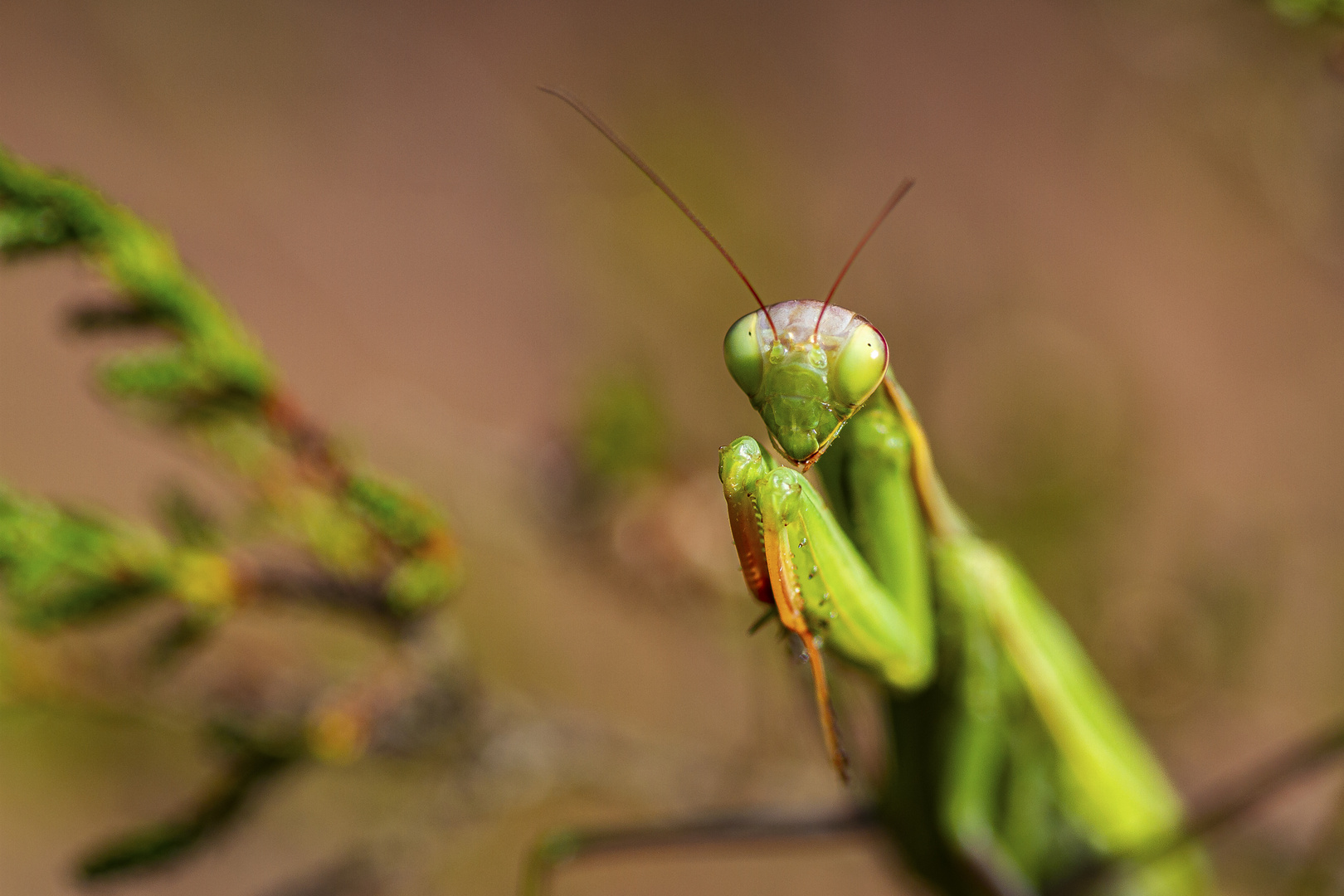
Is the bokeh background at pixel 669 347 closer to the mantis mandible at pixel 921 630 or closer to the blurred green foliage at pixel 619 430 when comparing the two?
the blurred green foliage at pixel 619 430

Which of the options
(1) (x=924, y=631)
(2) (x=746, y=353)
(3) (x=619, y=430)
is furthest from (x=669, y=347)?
(2) (x=746, y=353)

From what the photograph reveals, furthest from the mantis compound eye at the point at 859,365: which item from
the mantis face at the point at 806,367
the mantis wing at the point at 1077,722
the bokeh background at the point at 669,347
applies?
the bokeh background at the point at 669,347

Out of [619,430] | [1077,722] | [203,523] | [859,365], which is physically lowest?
[1077,722]

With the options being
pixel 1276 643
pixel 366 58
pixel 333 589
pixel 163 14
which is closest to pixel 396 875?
pixel 333 589

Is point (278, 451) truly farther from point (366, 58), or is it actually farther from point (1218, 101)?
point (366, 58)

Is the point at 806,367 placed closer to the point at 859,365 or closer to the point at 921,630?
the point at 859,365

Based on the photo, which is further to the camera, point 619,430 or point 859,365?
point 619,430

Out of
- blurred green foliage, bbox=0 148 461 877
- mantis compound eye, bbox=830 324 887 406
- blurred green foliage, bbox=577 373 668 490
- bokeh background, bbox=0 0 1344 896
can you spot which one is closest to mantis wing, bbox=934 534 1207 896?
bokeh background, bbox=0 0 1344 896
